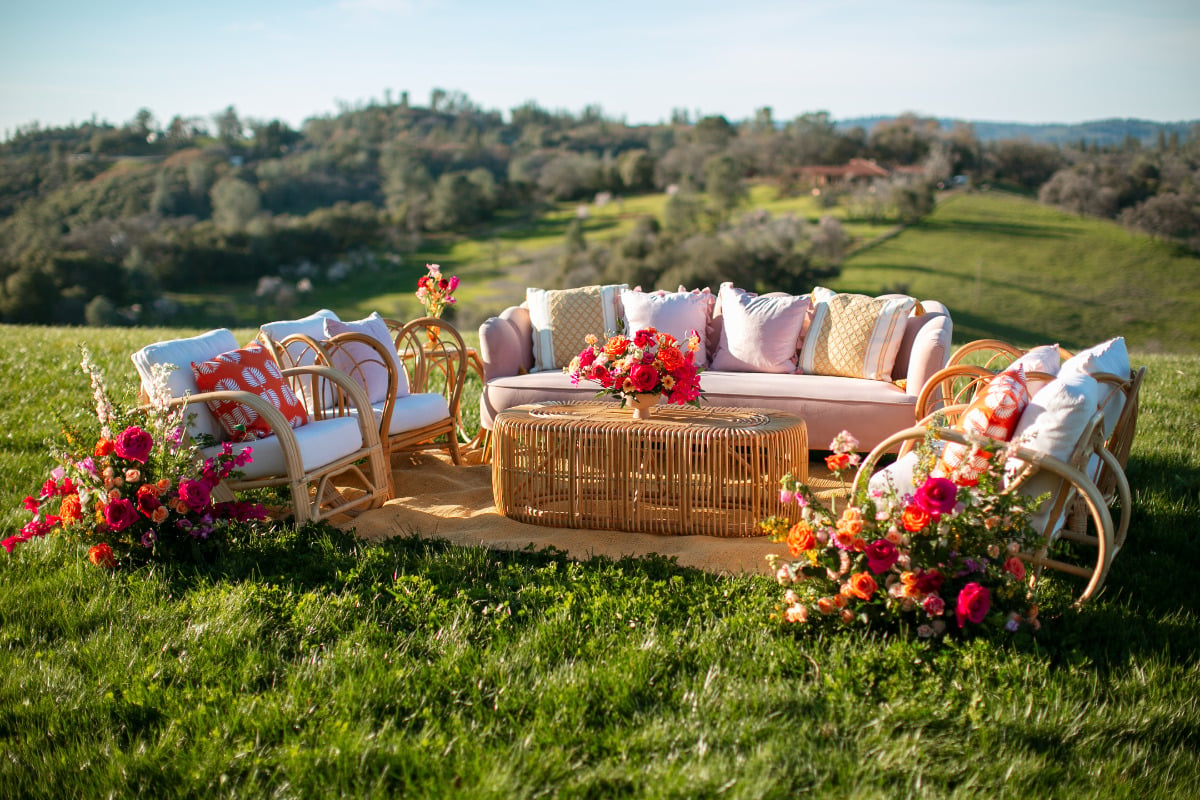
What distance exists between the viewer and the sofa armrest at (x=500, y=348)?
5.32 m

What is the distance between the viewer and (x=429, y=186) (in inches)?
1282

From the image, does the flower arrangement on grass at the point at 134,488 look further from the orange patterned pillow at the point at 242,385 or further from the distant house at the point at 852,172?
the distant house at the point at 852,172

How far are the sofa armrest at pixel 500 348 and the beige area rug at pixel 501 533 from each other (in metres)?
0.96

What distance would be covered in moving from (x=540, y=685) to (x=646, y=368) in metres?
1.77

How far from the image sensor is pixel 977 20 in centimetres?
1520

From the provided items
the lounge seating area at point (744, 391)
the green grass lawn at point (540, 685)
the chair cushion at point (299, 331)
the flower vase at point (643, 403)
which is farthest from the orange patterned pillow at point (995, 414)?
the chair cushion at point (299, 331)

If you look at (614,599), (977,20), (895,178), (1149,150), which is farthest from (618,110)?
(614,599)

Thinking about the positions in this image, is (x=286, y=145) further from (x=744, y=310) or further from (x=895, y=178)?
(x=744, y=310)

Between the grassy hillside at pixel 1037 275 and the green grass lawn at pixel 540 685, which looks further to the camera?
the grassy hillside at pixel 1037 275

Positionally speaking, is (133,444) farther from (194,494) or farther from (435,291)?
(435,291)

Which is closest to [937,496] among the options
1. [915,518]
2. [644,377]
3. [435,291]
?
[915,518]

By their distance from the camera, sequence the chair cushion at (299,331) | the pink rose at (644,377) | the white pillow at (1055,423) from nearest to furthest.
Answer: the white pillow at (1055,423) < the pink rose at (644,377) < the chair cushion at (299,331)

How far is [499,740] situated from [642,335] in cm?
217

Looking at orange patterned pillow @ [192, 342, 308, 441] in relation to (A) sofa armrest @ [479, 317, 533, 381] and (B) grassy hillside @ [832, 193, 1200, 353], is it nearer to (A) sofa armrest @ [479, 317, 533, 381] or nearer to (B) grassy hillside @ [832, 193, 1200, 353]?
(A) sofa armrest @ [479, 317, 533, 381]
